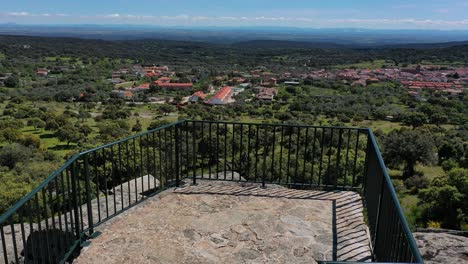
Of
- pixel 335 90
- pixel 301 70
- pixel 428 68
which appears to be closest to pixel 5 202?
pixel 335 90

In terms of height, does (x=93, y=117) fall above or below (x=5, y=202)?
below

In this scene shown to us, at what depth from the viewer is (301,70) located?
102 meters

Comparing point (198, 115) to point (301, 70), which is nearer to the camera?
point (198, 115)

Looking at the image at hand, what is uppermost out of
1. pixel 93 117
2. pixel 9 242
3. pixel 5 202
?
pixel 9 242

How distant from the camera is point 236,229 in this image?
424cm

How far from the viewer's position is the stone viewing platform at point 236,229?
146 inches

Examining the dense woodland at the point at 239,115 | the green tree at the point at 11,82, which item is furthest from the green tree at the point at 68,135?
the green tree at the point at 11,82

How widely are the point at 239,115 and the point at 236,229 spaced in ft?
149

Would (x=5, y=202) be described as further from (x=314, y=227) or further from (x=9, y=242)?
(x=314, y=227)

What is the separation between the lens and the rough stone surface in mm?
3436

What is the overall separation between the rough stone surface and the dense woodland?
1155 centimetres

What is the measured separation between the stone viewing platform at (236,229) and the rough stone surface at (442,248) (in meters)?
0.56

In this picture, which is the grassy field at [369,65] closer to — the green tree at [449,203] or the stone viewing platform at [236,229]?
the green tree at [449,203]

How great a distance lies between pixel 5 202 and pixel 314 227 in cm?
1380
